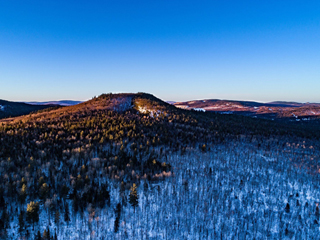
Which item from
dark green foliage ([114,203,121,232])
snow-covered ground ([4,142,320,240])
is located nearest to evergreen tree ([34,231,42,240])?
snow-covered ground ([4,142,320,240])

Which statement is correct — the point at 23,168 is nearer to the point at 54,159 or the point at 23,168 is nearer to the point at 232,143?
the point at 54,159

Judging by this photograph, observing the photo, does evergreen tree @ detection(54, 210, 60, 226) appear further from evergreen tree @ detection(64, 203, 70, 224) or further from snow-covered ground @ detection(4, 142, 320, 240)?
evergreen tree @ detection(64, 203, 70, 224)

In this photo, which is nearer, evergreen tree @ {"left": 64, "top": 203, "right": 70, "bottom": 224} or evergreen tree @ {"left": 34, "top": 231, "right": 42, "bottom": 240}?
evergreen tree @ {"left": 34, "top": 231, "right": 42, "bottom": 240}

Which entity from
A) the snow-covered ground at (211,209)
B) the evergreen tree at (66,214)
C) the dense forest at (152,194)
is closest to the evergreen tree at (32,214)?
the dense forest at (152,194)

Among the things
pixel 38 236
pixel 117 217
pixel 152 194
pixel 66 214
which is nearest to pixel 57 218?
pixel 66 214

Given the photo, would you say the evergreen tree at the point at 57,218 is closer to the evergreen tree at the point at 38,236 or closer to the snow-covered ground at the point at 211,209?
the snow-covered ground at the point at 211,209

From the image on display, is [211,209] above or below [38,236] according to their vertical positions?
below

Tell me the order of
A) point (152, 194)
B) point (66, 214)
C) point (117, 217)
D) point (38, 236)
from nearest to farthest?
point (38, 236) → point (66, 214) → point (117, 217) → point (152, 194)

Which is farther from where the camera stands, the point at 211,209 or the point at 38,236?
the point at 211,209

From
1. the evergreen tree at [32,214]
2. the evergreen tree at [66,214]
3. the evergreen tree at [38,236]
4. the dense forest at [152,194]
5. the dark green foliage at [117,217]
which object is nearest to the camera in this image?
the evergreen tree at [38,236]

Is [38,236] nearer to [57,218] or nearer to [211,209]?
[57,218]

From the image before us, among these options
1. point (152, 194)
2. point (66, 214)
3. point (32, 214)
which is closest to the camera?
point (32, 214)

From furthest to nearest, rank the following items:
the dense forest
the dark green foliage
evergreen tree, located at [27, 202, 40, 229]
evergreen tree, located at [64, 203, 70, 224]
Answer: evergreen tree, located at [64, 203, 70, 224] < the dense forest < the dark green foliage < evergreen tree, located at [27, 202, 40, 229]
